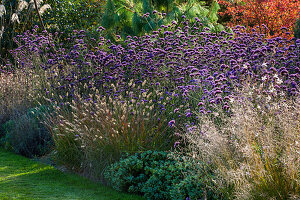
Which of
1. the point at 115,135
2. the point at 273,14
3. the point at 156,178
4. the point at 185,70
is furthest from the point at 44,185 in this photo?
the point at 273,14

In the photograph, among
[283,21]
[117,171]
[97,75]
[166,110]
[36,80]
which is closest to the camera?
[117,171]

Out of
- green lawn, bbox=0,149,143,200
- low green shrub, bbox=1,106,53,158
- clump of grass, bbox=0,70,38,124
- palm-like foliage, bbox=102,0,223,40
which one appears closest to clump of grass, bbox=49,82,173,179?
green lawn, bbox=0,149,143,200

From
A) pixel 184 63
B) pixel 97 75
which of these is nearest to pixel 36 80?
pixel 97 75

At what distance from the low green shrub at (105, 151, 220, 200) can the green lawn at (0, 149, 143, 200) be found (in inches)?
7.8

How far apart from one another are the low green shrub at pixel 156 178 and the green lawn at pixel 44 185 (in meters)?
0.20

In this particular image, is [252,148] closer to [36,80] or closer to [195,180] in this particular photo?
[195,180]

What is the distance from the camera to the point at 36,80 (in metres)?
9.73

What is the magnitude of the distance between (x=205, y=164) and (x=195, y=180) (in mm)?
249

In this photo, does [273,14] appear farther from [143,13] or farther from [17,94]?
[17,94]

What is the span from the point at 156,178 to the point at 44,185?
2.03m

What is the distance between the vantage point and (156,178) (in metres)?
5.21

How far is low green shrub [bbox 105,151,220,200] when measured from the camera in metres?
4.62

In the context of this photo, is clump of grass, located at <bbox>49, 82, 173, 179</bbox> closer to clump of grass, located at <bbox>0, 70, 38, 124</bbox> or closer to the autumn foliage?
clump of grass, located at <bbox>0, 70, 38, 124</bbox>

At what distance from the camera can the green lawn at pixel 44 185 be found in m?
5.52
